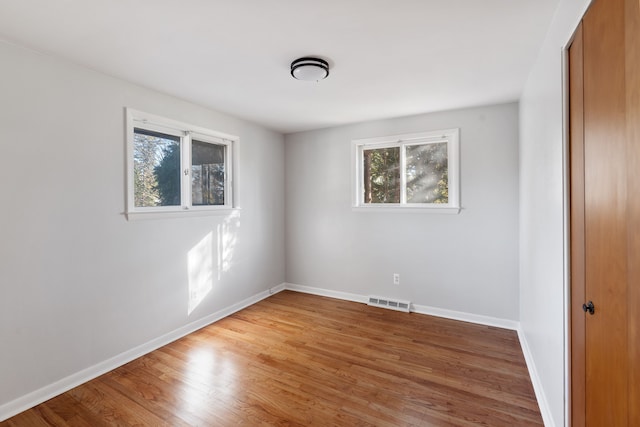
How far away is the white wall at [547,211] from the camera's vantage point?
4.84ft

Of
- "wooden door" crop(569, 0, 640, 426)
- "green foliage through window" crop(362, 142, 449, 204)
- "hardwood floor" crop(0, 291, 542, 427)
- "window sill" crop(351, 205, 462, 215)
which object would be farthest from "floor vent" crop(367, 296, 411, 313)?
"wooden door" crop(569, 0, 640, 426)

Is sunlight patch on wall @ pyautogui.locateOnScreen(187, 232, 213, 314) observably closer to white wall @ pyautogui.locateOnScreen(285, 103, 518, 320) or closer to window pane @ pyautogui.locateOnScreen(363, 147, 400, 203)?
white wall @ pyautogui.locateOnScreen(285, 103, 518, 320)

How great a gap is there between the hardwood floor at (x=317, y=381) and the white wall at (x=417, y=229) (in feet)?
1.63

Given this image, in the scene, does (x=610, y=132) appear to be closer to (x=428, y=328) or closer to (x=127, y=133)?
(x=428, y=328)

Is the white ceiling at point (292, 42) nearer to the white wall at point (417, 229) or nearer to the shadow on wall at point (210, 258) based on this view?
the white wall at point (417, 229)

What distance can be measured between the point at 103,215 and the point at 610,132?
122 inches

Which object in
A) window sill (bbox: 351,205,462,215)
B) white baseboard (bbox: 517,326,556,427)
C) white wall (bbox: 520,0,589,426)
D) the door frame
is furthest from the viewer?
window sill (bbox: 351,205,462,215)

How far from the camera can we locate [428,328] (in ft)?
10.0

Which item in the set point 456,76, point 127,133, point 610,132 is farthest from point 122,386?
point 456,76

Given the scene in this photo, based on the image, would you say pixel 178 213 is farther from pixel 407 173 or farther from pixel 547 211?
pixel 547 211

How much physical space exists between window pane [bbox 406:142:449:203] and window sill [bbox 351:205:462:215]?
0.12 metres

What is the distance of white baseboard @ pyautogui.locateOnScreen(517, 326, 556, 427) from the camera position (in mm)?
1711

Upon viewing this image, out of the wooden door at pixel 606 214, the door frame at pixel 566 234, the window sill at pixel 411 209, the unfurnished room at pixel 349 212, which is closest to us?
the wooden door at pixel 606 214

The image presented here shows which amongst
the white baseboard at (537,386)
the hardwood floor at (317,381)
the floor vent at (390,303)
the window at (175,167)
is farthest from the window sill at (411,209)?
the window at (175,167)
